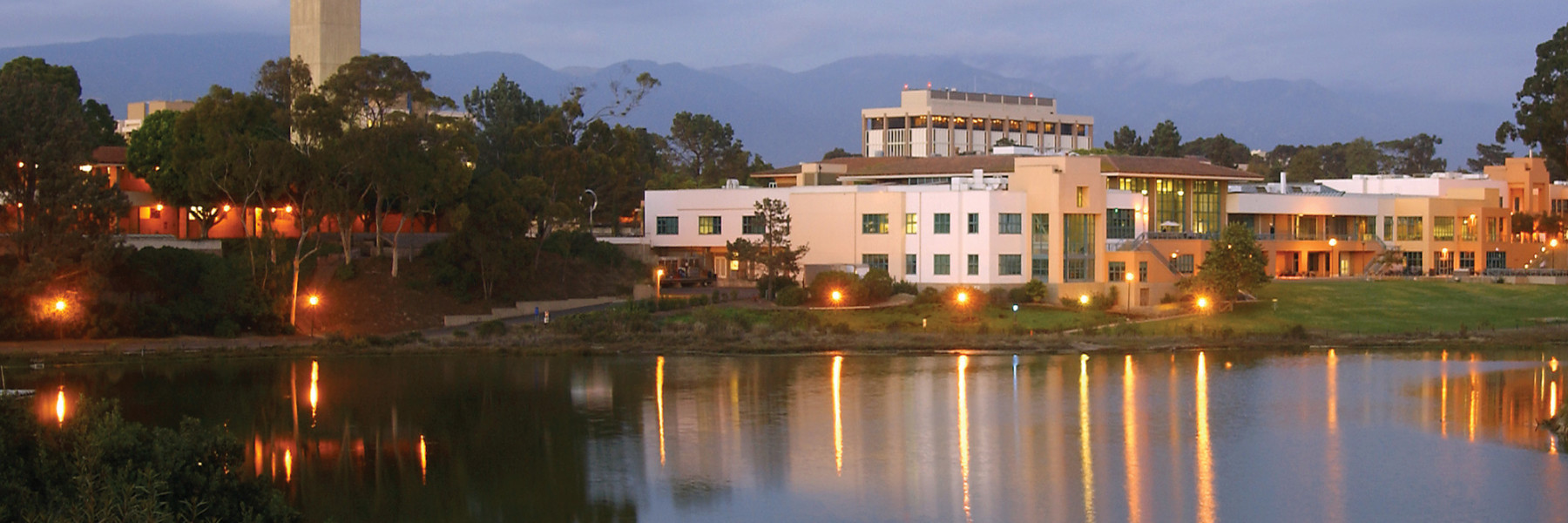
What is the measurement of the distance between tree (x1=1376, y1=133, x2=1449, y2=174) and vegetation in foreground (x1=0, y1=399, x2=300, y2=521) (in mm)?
128899

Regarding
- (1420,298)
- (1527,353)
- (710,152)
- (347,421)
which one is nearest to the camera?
(347,421)

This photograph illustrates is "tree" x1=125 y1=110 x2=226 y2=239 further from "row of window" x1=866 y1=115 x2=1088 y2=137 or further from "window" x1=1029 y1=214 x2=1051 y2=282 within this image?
"row of window" x1=866 y1=115 x2=1088 y2=137

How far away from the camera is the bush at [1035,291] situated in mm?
59656

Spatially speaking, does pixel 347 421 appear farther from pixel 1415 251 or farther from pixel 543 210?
pixel 1415 251

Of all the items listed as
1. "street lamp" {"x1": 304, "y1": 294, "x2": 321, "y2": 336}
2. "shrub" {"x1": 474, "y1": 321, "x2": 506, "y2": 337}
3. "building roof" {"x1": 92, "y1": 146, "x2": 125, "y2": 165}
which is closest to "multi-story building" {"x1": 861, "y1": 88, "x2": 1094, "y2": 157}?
"building roof" {"x1": 92, "y1": 146, "x2": 125, "y2": 165}

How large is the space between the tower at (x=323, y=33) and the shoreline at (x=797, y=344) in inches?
640

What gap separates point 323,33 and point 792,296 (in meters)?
21.8

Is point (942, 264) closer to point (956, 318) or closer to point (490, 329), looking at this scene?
point (956, 318)

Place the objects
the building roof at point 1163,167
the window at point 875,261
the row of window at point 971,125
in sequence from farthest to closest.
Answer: the row of window at point 971,125, the building roof at point 1163,167, the window at point 875,261

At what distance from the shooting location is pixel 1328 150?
14650cm

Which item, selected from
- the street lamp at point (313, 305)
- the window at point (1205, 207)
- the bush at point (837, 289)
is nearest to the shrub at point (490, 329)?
the street lamp at point (313, 305)

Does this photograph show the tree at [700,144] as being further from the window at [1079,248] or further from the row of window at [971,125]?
the window at [1079,248]

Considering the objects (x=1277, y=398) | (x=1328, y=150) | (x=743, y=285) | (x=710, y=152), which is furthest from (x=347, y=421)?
(x=1328, y=150)

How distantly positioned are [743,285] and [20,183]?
97.9 ft
